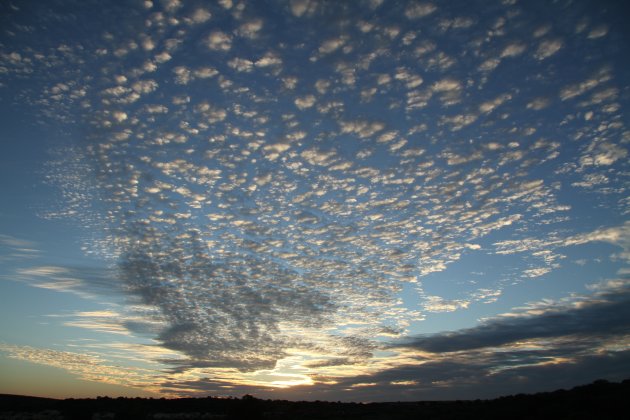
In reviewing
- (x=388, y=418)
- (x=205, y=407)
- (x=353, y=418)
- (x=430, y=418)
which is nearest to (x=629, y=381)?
(x=430, y=418)

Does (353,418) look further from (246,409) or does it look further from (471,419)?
(246,409)

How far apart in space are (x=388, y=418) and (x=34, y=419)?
5123cm

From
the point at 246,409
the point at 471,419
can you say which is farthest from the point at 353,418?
the point at 246,409

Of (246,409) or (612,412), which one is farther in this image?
(246,409)

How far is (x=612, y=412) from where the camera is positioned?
31297mm

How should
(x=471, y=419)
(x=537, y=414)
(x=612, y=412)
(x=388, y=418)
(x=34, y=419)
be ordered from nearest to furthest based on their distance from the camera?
1. (x=612, y=412)
2. (x=537, y=414)
3. (x=471, y=419)
4. (x=34, y=419)
5. (x=388, y=418)

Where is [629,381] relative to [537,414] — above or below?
above

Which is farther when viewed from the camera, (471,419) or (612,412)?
(471,419)

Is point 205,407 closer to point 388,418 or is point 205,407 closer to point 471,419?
point 388,418

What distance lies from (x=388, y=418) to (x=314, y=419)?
1181cm

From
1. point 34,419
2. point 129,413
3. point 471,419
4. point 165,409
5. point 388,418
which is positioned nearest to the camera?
point 471,419

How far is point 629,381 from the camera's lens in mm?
→ 45281

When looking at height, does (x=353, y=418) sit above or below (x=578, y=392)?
below

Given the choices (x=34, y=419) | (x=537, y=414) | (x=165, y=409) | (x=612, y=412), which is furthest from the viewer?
(x=165, y=409)
